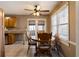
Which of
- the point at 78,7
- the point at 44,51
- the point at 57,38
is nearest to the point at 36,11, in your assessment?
the point at 57,38

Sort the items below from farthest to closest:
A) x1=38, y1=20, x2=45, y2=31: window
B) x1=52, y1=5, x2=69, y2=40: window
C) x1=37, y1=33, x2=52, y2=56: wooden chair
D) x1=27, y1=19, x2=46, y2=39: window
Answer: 1. x1=38, y1=20, x2=45, y2=31: window
2. x1=27, y1=19, x2=46, y2=39: window
3. x1=37, y1=33, x2=52, y2=56: wooden chair
4. x1=52, y1=5, x2=69, y2=40: window

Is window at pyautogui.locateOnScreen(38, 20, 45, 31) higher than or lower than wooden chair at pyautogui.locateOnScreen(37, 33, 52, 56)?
higher

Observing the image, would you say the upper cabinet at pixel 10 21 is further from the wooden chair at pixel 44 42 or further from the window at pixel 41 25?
the wooden chair at pixel 44 42

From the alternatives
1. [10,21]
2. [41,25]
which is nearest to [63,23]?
[41,25]

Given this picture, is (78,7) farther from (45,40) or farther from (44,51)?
(44,51)

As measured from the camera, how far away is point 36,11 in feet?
19.2

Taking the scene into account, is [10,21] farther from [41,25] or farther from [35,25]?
[41,25]

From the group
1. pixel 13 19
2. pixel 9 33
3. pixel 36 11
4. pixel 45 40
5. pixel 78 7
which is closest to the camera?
pixel 78 7

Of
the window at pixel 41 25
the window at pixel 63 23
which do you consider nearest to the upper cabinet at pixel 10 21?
the window at pixel 41 25

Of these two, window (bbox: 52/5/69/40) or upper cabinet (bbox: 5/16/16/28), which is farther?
upper cabinet (bbox: 5/16/16/28)

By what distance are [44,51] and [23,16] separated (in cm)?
553

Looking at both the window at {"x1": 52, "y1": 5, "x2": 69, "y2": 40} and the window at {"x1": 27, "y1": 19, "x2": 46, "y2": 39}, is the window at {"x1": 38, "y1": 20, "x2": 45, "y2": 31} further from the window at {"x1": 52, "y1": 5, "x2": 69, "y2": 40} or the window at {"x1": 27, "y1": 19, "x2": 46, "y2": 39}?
the window at {"x1": 52, "y1": 5, "x2": 69, "y2": 40}

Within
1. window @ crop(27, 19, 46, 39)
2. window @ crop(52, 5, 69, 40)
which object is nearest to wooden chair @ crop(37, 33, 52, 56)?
window @ crop(52, 5, 69, 40)

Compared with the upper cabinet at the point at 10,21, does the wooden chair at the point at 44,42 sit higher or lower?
lower
